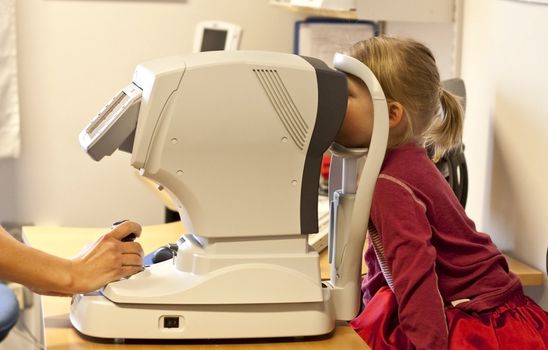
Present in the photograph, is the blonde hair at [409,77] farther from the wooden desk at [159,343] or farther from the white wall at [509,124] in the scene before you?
the white wall at [509,124]

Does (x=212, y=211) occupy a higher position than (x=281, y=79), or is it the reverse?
(x=281, y=79)

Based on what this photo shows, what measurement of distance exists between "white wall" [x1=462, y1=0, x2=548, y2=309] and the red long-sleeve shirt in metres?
0.41

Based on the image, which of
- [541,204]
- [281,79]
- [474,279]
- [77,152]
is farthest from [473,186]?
[77,152]

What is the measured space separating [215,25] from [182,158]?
1718 mm

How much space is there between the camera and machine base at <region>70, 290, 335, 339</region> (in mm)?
1270

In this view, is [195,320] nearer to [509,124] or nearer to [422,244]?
[422,244]

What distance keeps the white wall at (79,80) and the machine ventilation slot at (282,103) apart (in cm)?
193

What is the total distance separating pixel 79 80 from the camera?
10.1 ft

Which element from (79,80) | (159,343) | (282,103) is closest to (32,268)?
(159,343)

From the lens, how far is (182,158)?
4.11 ft

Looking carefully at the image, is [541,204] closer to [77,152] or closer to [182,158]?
[182,158]

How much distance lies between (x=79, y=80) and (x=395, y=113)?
6.10 feet

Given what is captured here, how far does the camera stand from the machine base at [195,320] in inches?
50.0

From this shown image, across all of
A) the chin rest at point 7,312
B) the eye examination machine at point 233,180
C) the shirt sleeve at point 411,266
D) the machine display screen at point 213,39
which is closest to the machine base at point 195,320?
the eye examination machine at point 233,180
